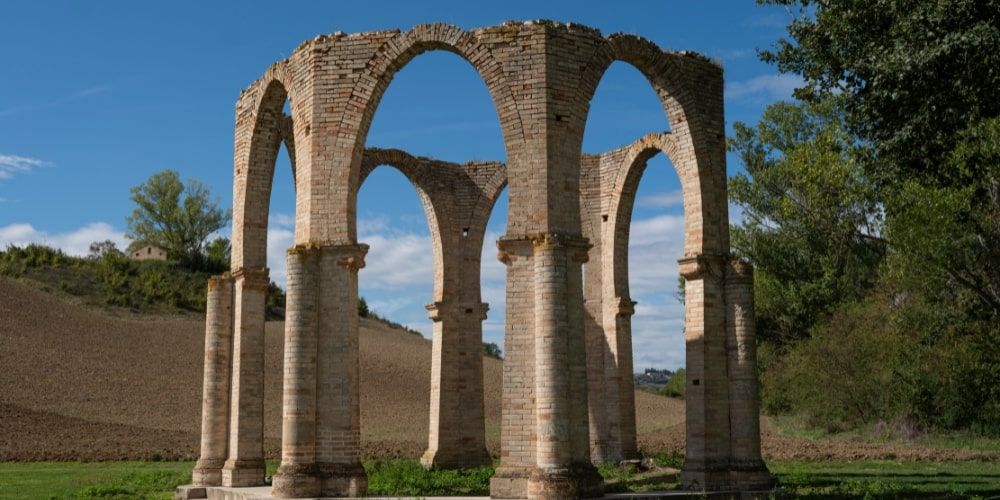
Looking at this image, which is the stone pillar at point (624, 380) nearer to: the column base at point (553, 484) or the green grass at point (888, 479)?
the green grass at point (888, 479)

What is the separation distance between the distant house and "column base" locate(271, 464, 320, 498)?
51787 millimetres

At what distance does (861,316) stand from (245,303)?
20141mm

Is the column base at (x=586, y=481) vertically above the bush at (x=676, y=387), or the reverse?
the bush at (x=676, y=387)

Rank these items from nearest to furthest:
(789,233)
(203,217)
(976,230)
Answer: (976,230) < (789,233) < (203,217)

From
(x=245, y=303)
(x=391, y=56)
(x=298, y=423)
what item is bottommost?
(x=298, y=423)

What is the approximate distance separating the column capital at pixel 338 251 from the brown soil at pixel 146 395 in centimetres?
1319

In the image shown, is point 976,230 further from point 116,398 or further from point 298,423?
point 116,398

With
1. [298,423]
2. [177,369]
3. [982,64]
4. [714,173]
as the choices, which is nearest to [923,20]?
[982,64]

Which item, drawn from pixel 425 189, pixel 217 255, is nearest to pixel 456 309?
pixel 425 189

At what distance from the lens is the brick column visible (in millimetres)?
12836

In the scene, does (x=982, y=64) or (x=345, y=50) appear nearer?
(x=982, y=64)

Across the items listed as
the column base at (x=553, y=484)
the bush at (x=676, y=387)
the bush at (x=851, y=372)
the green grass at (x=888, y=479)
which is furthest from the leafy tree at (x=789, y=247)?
the column base at (x=553, y=484)

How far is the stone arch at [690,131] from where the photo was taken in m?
14.4

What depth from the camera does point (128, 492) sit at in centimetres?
1647
